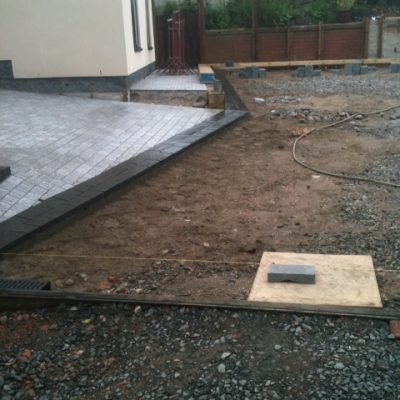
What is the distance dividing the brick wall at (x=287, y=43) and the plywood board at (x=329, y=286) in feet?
47.3

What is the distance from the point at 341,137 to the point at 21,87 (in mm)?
6970

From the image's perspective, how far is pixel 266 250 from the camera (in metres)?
4.32

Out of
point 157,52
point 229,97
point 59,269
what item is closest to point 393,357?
point 59,269

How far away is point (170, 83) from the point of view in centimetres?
1234

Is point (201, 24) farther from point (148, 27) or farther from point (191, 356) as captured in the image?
point (191, 356)

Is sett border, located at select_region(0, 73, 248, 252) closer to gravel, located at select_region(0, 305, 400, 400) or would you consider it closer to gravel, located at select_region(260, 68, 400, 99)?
gravel, located at select_region(0, 305, 400, 400)

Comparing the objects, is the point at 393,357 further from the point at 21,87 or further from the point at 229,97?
the point at 21,87

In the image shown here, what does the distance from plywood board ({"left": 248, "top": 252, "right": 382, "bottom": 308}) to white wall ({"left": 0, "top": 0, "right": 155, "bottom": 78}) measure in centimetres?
772

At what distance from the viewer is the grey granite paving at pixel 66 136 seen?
18.2 feet

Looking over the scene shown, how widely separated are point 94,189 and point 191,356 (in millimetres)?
3046

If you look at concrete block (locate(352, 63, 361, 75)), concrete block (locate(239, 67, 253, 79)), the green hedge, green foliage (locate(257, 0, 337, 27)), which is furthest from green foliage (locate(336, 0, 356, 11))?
concrete block (locate(239, 67, 253, 79))

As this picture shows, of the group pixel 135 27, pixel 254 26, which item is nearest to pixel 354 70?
pixel 254 26

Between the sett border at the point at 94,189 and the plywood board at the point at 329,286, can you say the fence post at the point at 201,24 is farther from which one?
the plywood board at the point at 329,286

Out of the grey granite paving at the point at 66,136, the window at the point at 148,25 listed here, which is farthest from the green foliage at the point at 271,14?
the grey granite paving at the point at 66,136
